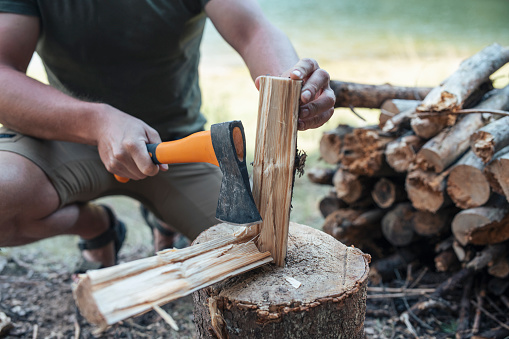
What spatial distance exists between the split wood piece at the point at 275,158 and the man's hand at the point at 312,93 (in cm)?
6

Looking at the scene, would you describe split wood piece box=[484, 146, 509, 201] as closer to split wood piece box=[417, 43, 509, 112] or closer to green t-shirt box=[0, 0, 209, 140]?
split wood piece box=[417, 43, 509, 112]

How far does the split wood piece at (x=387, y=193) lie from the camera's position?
2.35m

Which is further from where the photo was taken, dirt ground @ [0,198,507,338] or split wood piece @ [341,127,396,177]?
split wood piece @ [341,127,396,177]

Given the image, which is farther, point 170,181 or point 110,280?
point 170,181

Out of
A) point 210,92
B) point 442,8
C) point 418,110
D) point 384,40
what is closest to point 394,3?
point 442,8

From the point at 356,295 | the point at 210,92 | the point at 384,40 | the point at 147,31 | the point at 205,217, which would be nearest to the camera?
the point at 356,295

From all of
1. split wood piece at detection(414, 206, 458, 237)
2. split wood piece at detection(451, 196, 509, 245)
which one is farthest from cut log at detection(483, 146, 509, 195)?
split wood piece at detection(414, 206, 458, 237)

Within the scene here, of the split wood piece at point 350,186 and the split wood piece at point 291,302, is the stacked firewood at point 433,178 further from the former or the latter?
the split wood piece at point 291,302

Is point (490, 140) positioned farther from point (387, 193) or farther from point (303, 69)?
point (303, 69)

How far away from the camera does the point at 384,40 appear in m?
9.01

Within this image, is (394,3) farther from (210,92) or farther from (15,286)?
(15,286)

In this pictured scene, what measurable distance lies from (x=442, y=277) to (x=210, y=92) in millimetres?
4710

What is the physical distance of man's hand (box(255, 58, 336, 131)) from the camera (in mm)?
1240

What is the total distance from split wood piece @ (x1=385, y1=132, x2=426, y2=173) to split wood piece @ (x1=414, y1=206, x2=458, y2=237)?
0.30 metres
